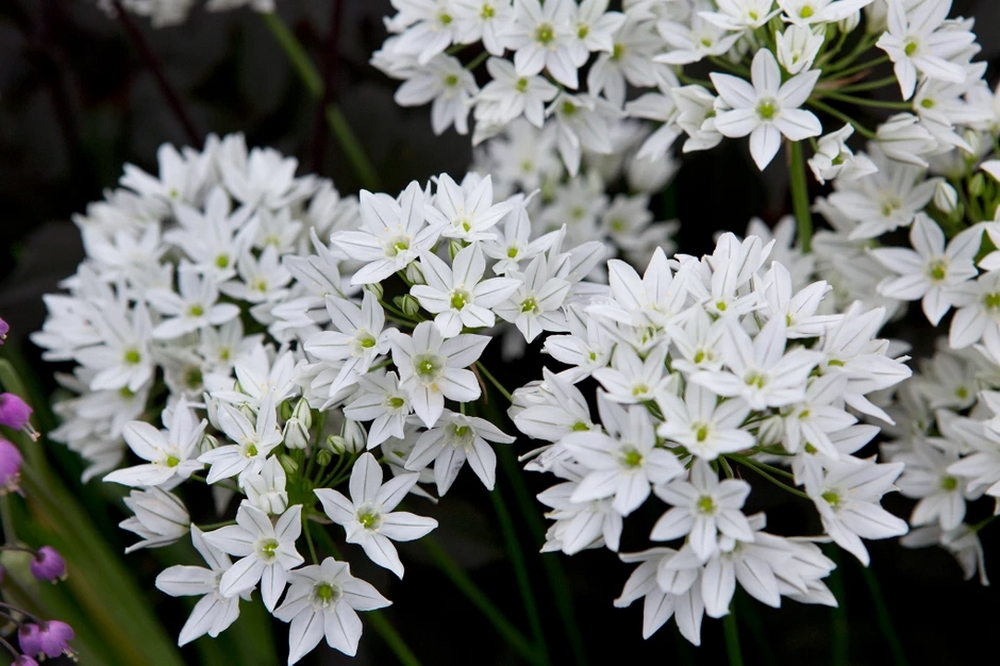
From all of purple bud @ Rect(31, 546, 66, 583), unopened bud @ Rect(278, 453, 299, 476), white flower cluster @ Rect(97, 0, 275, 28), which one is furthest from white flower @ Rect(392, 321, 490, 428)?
white flower cluster @ Rect(97, 0, 275, 28)

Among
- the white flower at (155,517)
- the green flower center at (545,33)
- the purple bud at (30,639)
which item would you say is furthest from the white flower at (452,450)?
the green flower center at (545,33)

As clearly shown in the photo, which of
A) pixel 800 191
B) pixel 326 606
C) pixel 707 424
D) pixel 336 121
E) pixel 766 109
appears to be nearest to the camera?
pixel 707 424

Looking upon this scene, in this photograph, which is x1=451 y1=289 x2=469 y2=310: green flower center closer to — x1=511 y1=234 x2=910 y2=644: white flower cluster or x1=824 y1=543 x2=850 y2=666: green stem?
x1=511 y1=234 x2=910 y2=644: white flower cluster

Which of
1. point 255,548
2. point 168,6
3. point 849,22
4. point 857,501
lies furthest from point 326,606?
point 168,6

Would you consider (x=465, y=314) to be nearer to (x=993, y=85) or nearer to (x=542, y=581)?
(x=542, y=581)

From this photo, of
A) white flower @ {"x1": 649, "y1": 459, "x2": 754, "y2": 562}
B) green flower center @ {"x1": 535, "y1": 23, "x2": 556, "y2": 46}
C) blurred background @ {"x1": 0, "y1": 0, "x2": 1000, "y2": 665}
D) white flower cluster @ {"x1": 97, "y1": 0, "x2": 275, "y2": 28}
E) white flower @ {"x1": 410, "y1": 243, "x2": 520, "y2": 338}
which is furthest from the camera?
white flower cluster @ {"x1": 97, "y1": 0, "x2": 275, "y2": 28}

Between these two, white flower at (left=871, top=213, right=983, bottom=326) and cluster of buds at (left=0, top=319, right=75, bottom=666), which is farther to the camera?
white flower at (left=871, top=213, right=983, bottom=326)

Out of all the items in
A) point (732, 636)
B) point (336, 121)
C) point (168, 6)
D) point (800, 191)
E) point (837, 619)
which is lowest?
point (837, 619)

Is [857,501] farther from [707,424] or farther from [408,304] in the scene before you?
[408,304]

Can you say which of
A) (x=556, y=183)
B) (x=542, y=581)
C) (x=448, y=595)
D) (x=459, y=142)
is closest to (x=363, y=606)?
(x=448, y=595)
